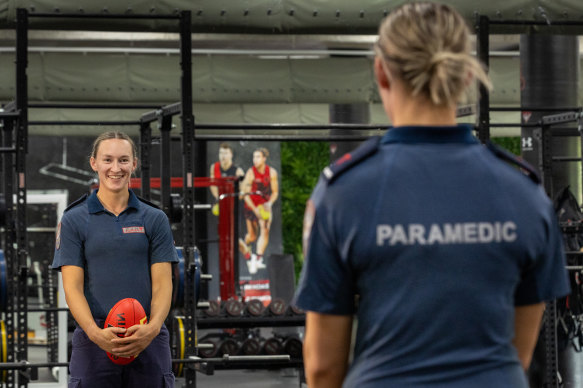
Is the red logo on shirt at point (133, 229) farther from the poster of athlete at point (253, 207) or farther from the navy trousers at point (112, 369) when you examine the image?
the poster of athlete at point (253, 207)

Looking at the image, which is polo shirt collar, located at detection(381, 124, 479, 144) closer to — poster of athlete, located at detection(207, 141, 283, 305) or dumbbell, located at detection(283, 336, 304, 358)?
dumbbell, located at detection(283, 336, 304, 358)

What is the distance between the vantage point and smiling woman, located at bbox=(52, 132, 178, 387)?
3.28m

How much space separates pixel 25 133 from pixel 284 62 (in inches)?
184

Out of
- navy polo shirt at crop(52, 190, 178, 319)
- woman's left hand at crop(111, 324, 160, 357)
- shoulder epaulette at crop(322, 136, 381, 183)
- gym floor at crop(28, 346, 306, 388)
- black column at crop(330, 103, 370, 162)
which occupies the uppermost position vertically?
black column at crop(330, 103, 370, 162)

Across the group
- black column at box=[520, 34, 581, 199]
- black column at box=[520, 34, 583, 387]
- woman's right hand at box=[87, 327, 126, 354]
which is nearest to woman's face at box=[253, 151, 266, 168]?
black column at box=[520, 34, 583, 387]

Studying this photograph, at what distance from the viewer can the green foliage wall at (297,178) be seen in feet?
56.9

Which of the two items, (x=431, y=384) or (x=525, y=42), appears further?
(x=525, y=42)

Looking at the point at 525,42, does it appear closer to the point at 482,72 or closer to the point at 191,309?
the point at 191,309

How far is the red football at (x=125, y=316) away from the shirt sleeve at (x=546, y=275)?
207cm

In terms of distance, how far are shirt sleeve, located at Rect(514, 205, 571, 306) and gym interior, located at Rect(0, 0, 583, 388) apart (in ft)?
0.92

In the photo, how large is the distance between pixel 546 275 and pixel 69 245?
225 centimetres

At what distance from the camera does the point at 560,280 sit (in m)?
1.47

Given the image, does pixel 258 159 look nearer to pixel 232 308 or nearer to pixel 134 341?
pixel 232 308

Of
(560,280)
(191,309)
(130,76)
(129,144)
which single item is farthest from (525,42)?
(560,280)
